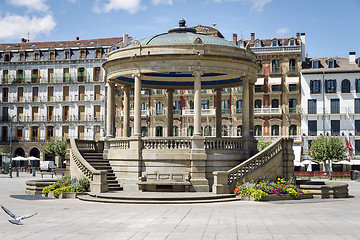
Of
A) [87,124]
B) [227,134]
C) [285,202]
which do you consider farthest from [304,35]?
[285,202]

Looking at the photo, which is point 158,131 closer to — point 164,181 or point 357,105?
point 357,105

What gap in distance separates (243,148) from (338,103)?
53533 mm

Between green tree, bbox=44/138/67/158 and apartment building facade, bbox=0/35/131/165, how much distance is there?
252 inches

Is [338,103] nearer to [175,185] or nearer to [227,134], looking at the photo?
[227,134]

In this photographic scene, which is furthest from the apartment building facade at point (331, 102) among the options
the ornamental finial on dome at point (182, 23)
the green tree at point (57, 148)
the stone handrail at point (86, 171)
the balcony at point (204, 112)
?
the stone handrail at point (86, 171)

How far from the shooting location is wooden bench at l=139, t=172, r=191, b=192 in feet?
88.7

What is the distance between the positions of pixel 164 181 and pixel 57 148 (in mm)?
58352

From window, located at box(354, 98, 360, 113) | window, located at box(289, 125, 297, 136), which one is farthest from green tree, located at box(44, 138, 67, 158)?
window, located at box(354, 98, 360, 113)

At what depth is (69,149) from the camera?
102 feet

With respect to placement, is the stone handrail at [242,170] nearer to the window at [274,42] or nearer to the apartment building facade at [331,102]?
the apartment building facade at [331,102]

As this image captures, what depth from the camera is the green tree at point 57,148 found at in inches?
3233

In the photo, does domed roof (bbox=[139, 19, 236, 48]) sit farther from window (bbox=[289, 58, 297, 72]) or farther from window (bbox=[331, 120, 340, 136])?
window (bbox=[331, 120, 340, 136])

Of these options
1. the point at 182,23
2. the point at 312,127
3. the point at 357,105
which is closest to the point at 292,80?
the point at 312,127

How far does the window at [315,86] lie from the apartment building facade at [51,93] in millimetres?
33508
